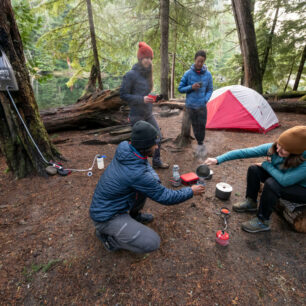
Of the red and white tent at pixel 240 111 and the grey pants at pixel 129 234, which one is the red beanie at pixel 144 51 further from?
the red and white tent at pixel 240 111

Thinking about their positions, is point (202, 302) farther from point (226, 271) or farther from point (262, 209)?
point (262, 209)

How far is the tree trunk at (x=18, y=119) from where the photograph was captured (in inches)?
124

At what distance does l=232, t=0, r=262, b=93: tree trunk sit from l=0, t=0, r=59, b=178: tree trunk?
8405 millimetres

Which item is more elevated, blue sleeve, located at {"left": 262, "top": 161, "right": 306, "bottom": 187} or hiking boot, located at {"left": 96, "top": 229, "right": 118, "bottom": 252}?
blue sleeve, located at {"left": 262, "top": 161, "right": 306, "bottom": 187}

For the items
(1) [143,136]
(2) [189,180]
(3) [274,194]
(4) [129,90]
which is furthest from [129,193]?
(4) [129,90]

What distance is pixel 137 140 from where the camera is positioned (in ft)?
6.68

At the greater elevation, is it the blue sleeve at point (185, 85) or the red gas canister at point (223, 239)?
the blue sleeve at point (185, 85)

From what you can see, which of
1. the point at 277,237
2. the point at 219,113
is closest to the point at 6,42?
the point at 277,237

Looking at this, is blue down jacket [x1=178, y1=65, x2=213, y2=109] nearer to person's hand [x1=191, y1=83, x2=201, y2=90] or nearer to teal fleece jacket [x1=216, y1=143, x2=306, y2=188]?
person's hand [x1=191, y1=83, x2=201, y2=90]

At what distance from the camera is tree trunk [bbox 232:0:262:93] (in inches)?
303

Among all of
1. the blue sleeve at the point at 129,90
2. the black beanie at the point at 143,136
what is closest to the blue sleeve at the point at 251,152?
the black beanie at the point at 143,136

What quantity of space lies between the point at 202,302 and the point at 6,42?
15.2ft

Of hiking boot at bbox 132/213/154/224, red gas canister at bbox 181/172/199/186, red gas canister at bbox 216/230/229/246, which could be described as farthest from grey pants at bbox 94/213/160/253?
red gas canister at bbox 181/172/199/186

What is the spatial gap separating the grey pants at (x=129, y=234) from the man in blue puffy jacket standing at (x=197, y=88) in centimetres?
340
